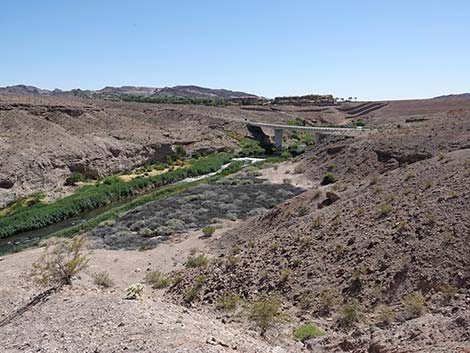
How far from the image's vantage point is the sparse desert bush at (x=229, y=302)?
17.2m

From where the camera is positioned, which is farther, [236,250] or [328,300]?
[236,250]

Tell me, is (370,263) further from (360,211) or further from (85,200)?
(85,200)

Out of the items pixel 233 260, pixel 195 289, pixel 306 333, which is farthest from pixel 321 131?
pixel 306 333

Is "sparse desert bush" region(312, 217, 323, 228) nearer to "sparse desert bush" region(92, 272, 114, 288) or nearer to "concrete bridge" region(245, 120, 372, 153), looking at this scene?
"sparse desert bush" region(92, 272, 114, 288)

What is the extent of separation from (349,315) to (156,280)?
32.0 feet

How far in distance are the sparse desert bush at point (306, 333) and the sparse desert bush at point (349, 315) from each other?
2.74 feet

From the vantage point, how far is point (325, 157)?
4775 cm

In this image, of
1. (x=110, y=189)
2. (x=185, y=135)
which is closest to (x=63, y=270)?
(x=110, y=189)

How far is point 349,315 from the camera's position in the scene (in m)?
14.8

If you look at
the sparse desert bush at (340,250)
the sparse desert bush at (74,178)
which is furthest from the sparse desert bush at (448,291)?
the sparse desert bush at (74,178)

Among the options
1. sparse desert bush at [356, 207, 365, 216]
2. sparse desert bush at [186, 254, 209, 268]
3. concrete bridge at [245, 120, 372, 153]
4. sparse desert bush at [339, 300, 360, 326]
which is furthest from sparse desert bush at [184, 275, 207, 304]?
concrete bridge at [245, 120, 372, 153]

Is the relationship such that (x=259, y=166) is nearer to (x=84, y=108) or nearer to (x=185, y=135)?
(x=185, y=135)

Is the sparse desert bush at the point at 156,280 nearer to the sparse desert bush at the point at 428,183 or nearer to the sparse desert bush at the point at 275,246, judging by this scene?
the sparse desert bush at the point at 275,246

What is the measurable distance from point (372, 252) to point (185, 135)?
6089 cm
